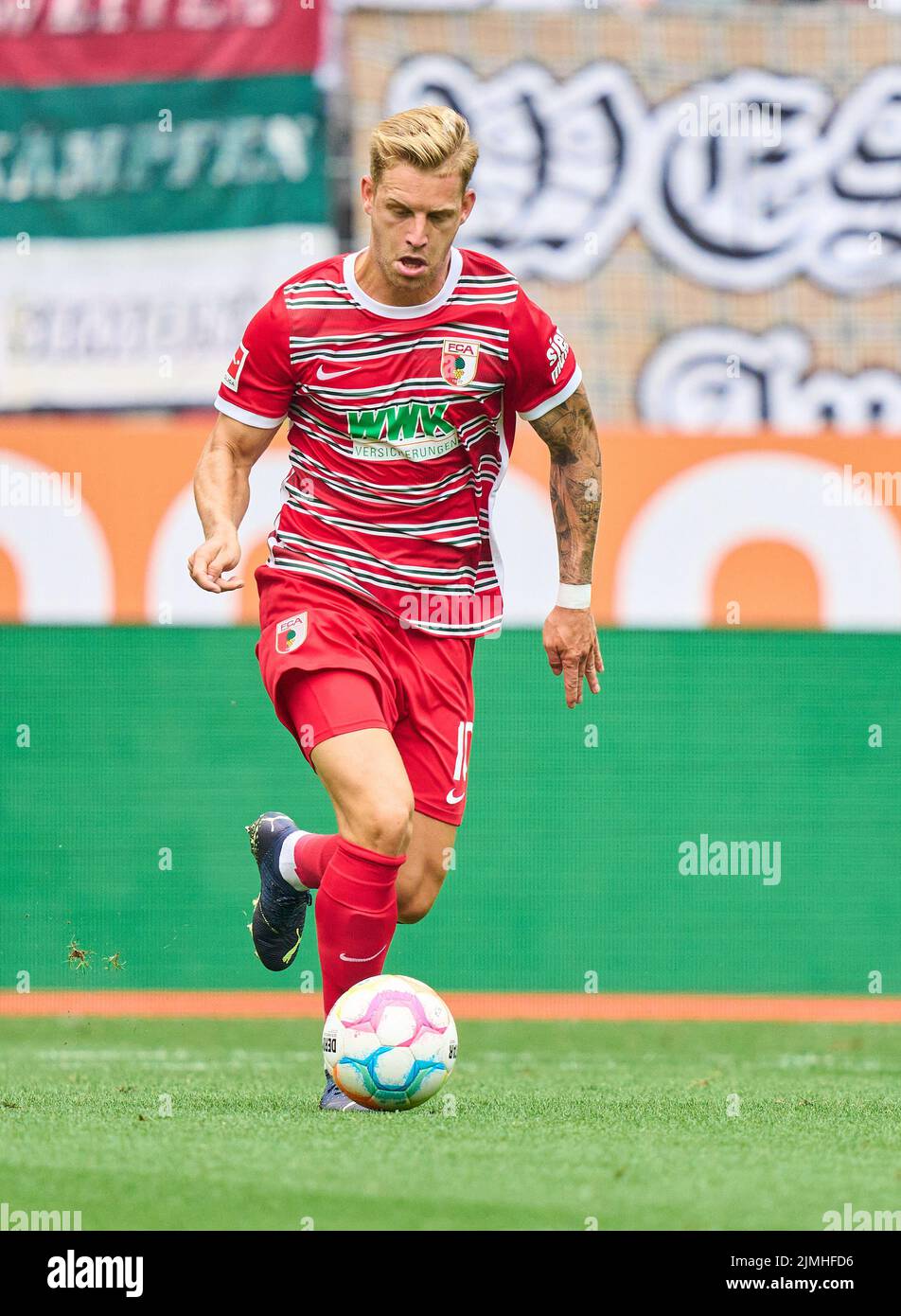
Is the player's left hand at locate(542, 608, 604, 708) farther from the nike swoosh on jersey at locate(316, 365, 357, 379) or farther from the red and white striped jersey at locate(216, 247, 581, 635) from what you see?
the nike swoosh on jersey at locate(316, 365, 357, 379)

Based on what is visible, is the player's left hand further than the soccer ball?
Yes

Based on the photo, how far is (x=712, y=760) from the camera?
9.41m

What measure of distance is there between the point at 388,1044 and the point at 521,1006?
4.18 metres

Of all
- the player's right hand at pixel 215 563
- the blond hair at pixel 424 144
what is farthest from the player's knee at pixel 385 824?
the blond hair at pixel 424 144

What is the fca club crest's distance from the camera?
550cm

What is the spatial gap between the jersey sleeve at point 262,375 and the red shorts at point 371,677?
0.43 metres

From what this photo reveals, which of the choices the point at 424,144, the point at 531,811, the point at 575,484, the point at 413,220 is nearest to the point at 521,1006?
the point at 531,811

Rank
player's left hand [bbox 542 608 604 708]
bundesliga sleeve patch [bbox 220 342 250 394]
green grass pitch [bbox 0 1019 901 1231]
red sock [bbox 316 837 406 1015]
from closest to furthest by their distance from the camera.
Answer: green grass pitch [bbox 0 1019 901 1231] < red sock [bbox 316 837 406 1015] < bundesliga sleeve patch [bbox 220 342 250 394] < player's left hand [bbox 542 608 604 708]

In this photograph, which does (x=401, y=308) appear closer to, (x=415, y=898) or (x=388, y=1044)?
(x=415, y=898)

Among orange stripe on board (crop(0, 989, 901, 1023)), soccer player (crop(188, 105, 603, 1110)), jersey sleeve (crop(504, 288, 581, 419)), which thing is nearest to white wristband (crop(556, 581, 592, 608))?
soccer player (crop(188, 105, 603, 1110))

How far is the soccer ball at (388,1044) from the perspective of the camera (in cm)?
500

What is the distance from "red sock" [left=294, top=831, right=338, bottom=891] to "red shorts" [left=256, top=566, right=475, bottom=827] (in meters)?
0.30

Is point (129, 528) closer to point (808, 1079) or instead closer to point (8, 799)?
point (8, 799)

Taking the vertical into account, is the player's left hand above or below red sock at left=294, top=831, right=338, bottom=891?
above
